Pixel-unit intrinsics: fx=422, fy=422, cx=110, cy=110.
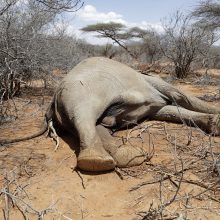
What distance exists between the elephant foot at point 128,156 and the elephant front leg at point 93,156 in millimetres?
96

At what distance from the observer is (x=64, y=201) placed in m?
2.80

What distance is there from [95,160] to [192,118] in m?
1.70

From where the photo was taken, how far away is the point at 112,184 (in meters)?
3.03

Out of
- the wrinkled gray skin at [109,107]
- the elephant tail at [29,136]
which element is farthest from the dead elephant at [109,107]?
the elephant tail at [29,136]

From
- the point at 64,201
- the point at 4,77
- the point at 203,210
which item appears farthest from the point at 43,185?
the point at 4,77

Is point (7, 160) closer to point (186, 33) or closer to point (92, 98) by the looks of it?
point (92, 98)

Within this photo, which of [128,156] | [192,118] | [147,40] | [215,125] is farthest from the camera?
[147,40]

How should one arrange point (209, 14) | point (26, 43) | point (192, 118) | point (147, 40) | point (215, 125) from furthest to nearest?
point (147, 40) < point (209, 14) < point (26, 43) < point (192, 118) < point (215, 125)

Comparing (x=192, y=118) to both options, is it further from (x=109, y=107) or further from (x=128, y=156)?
(x=128, y=156)

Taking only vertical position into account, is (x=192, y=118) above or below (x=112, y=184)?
above

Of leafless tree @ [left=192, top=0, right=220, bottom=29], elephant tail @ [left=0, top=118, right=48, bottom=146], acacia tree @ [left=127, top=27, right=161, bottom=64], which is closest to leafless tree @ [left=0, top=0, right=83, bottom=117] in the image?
elephant tail @ [left=0, top=118, right=48, bottom=146]

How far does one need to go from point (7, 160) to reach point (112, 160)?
3.12 ft

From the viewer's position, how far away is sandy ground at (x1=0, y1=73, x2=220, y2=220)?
8.48 feet

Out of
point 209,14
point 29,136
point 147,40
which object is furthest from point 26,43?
point 147,40
